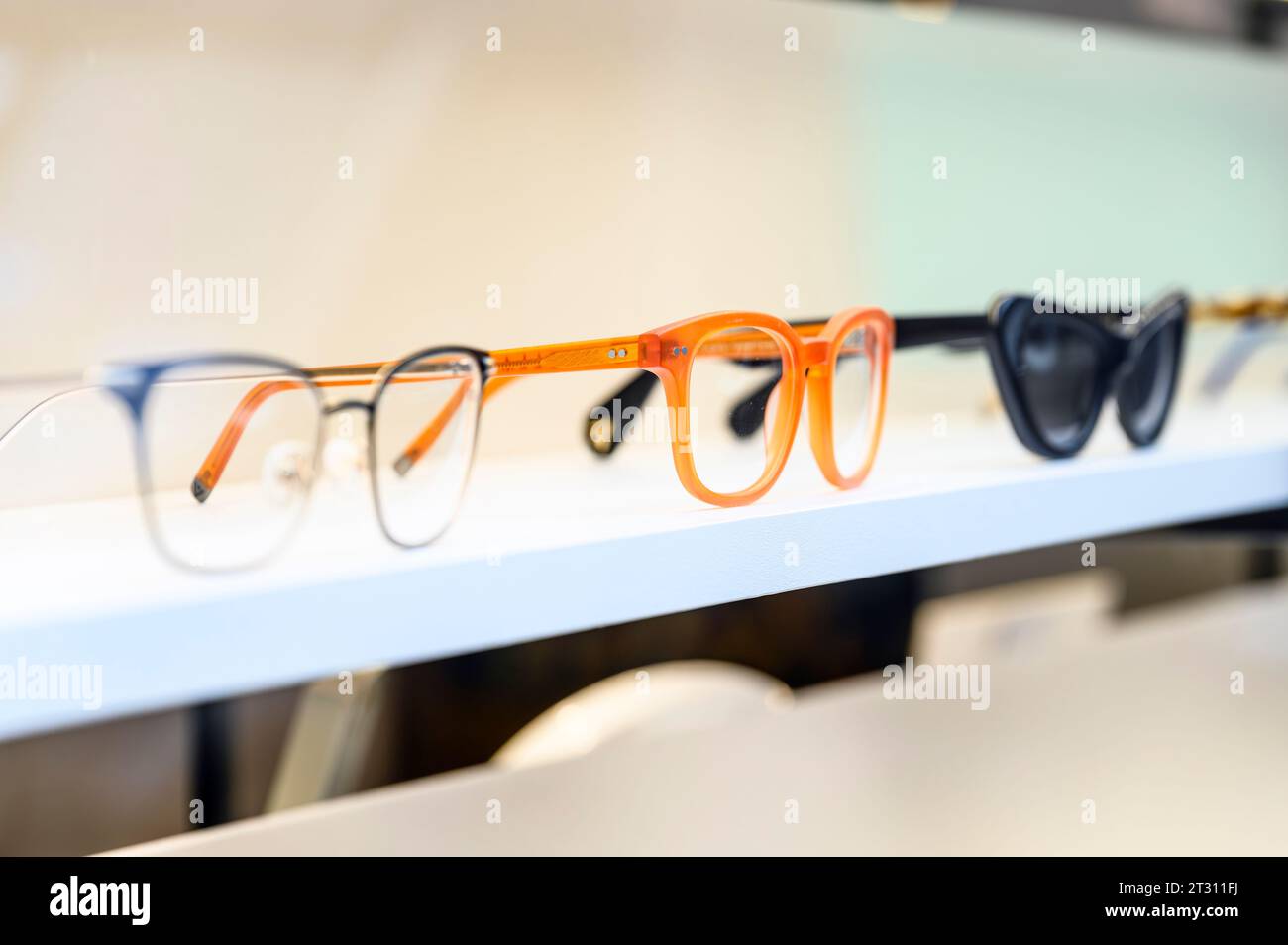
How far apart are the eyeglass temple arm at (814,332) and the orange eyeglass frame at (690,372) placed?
33 mm

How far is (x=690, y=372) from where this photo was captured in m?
0.43

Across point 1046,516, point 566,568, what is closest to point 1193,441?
point 1046,516

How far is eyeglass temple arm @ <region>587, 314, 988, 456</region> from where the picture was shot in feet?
1.63

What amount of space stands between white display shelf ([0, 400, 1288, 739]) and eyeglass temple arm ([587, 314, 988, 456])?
28 millimetres

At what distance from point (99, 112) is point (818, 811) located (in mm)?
558

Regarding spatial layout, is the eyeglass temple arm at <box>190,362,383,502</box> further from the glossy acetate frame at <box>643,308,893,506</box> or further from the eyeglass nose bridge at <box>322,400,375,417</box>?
the glossy acetate frame at <box>643,308,893,506</box>

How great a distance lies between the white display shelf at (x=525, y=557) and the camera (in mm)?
269

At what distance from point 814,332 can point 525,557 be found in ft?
0.75

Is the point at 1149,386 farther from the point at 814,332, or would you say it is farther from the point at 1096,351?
the point at 814,332

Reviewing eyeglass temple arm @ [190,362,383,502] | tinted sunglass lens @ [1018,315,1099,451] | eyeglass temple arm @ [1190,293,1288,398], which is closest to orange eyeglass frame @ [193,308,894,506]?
eyeglass temple arm @ [190,362,383,502]

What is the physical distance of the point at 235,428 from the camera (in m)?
0.39

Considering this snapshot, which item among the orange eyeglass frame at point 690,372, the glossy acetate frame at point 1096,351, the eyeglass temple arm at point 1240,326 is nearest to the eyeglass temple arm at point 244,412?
the orange eyeglass frame at point 690,372

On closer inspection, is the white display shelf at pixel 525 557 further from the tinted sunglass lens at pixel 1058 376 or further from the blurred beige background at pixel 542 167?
the blurred beige background at pixel 542 167
